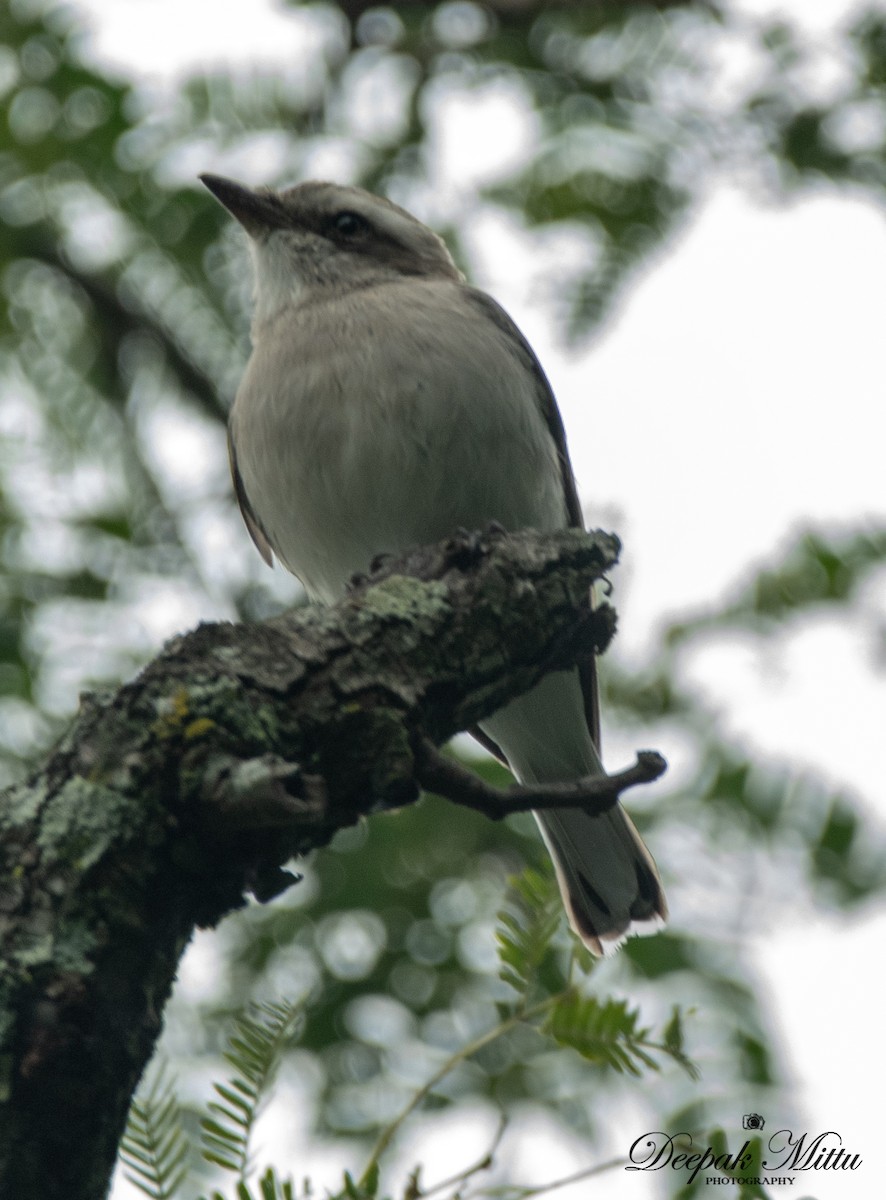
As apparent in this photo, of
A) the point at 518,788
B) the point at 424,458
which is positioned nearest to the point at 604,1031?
the point at 518,788

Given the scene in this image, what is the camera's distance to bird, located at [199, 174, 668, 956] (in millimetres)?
5676

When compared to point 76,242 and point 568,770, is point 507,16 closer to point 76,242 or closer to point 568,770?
point 76,242

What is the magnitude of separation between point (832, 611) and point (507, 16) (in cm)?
349

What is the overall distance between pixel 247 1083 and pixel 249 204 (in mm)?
4764

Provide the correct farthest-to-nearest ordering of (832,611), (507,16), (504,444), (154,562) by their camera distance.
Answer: (507,16)
(154,562)
(832,611)
(504,444)

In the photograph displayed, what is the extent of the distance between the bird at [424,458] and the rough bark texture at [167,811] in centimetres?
238

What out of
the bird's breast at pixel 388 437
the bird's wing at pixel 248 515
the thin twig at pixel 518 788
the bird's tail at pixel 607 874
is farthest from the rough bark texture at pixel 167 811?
the bird's wing at pixel 248 515

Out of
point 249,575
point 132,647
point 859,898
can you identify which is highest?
point 249,575

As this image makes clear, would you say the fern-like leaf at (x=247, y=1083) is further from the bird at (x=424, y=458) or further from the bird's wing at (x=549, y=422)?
the bird's wing at (x=549, y=422)

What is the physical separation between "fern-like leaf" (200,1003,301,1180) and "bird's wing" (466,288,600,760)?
3.31 meters

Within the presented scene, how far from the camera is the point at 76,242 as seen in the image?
733cm

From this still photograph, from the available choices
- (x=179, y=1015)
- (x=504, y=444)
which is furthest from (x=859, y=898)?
(x=179, y=1015)

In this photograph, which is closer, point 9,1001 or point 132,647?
point 9,1001

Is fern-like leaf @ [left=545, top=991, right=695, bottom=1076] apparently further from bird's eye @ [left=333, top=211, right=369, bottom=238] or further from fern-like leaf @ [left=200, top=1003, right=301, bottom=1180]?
bird's eye @ [left=333, top=211, right=369, bottom=238]
